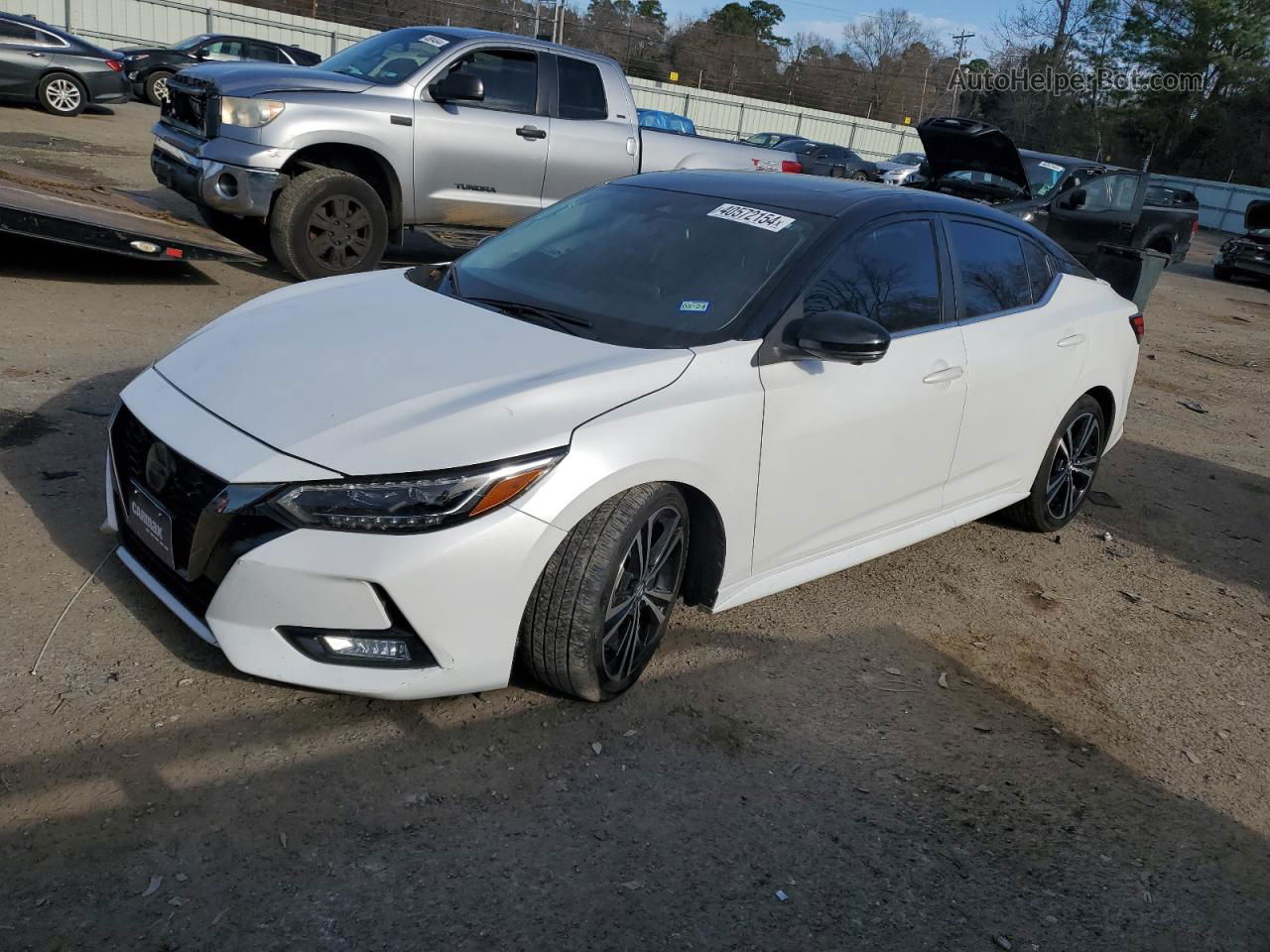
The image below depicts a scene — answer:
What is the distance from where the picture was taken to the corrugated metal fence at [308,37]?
3155 centimetres

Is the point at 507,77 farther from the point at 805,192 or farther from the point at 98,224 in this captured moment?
the point at 805,192

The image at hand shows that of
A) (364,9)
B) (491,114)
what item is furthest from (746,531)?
(364,9)

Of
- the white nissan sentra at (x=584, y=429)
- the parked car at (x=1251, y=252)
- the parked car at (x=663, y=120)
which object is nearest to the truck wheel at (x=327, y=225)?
the white nissan sentra at (x=584, y=429)

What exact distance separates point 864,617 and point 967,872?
151 centimetres

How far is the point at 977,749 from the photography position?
3533mm

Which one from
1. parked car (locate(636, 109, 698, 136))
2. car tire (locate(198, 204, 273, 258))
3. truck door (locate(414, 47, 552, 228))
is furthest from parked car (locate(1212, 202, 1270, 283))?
car tire (locate(198, 204, 273, 258))

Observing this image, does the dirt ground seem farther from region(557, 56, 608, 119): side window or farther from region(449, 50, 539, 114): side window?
region(557, 56, 608, 119): side window

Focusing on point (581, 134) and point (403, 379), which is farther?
point (581, 134)

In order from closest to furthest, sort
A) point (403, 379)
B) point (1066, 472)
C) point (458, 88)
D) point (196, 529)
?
point (196, 529), point (403, 379), point (1066, 472), point (458, 88)

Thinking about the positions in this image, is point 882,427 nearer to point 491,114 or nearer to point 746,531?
point 746,531

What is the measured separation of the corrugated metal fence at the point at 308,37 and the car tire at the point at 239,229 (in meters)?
27.3

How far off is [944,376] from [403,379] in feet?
7.05

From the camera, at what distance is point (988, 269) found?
4703 mm

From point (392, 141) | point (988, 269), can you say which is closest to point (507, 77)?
point (392, 141)
